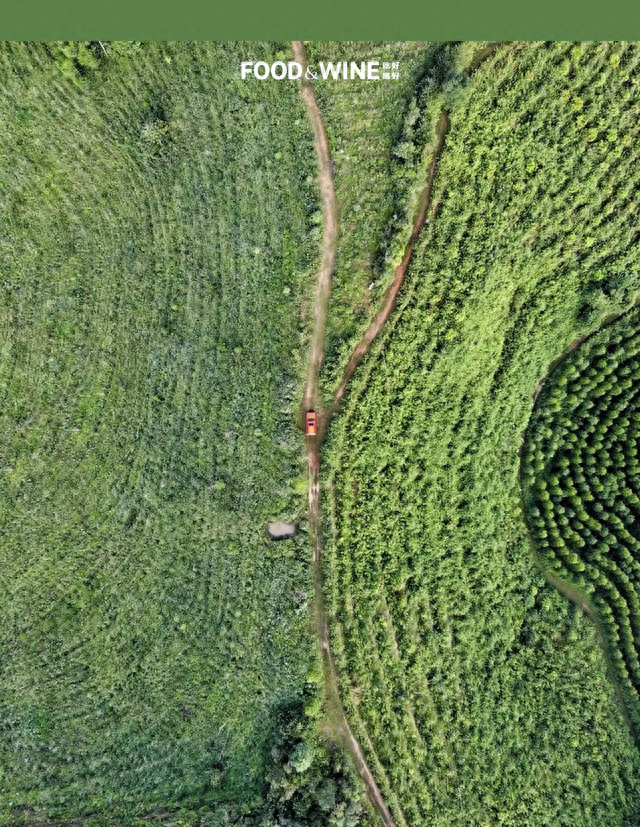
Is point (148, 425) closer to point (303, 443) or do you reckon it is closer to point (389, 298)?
point (303, 443)

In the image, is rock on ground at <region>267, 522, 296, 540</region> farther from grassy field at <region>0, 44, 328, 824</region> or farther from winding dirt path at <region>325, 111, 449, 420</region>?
winding dirt path at <region>325, 111, 449, 420</region>

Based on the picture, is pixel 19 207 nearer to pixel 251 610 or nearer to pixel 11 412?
pixel 11 412

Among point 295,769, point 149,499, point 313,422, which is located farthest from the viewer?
point 149,499

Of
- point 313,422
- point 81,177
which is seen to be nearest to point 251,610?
point 313,422

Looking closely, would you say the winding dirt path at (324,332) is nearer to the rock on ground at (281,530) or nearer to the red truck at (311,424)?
the red truck at (311,424)

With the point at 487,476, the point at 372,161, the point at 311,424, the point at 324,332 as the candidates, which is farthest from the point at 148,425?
the point at 487,476

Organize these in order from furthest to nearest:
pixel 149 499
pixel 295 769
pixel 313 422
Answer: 1. pixel 149 499
2. pixel 313 422
3. pixel 295 769
